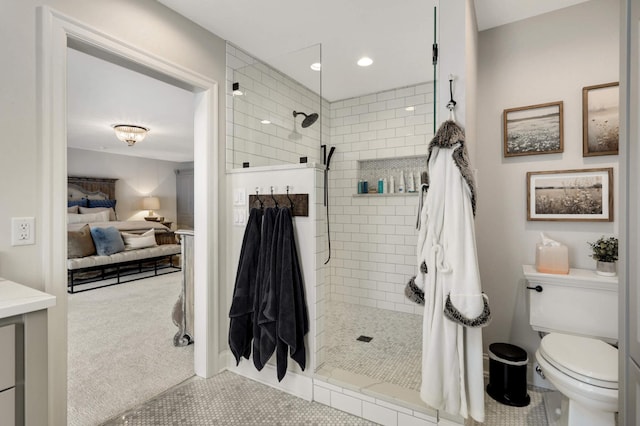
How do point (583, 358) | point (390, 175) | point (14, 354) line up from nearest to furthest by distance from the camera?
point (14, 354) < point (583, 358) < point (390, 175)

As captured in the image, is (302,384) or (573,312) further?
(302,384)

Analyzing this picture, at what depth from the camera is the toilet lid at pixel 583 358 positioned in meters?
1.46

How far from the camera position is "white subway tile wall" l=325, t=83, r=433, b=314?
3.43m

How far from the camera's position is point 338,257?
3926 mm

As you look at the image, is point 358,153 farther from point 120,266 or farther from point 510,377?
point 120,266

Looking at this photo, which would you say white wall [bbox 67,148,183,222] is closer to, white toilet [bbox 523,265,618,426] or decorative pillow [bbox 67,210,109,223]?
decorative pillow [bbox 67,210,109,223]

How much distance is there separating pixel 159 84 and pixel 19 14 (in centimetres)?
211

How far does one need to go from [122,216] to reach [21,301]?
25.3 feet

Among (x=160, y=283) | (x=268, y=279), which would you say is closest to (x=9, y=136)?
(x=268, y=279)

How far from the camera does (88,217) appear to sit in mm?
6422

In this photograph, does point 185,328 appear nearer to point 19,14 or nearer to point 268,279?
point 268,279

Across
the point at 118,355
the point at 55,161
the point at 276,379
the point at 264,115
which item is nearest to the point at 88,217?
the point at 118,355

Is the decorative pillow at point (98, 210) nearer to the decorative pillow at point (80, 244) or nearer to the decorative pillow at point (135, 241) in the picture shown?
the decorative pillow at point (135, 241)

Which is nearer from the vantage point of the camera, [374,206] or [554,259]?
[554,259]
